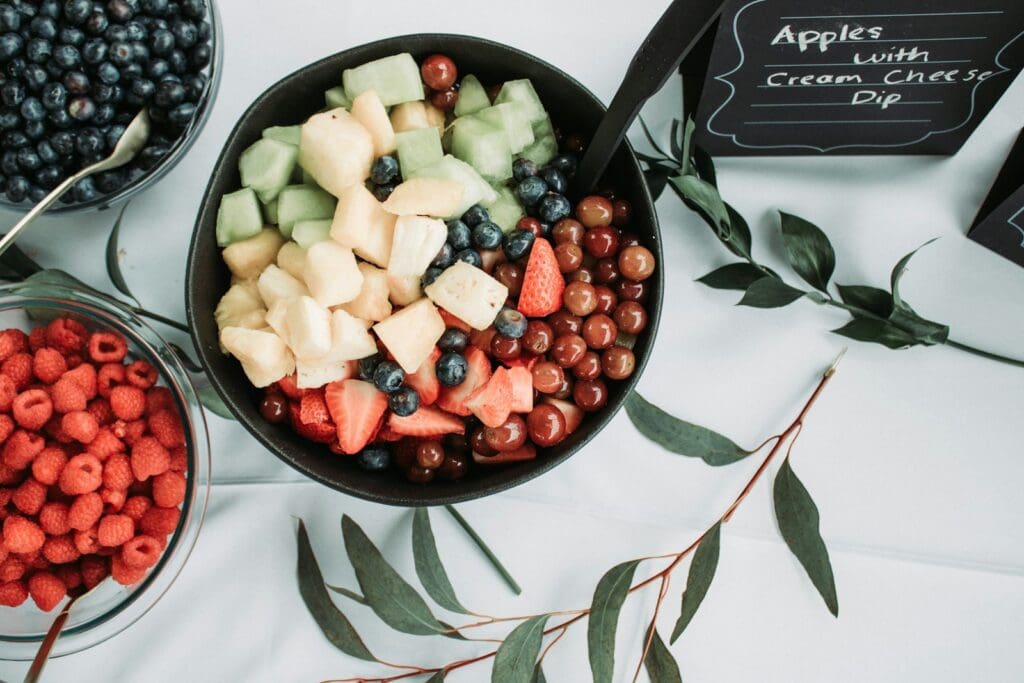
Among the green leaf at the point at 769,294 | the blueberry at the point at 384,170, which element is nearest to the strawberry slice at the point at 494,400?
the blueberry at the point at 384,170

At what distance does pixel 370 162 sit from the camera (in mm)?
865

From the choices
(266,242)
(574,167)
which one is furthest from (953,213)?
(266,242)

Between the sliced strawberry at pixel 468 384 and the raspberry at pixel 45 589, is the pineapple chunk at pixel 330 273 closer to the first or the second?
the sliced strawberry at pixel 468 384

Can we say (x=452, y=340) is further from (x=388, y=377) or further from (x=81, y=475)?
(x=81, y=475)

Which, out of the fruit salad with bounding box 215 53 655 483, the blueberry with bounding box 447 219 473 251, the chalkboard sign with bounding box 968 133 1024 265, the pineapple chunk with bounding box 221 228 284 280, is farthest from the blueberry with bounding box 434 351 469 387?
the chalkboard sign with bounding box 968 133 1024 265

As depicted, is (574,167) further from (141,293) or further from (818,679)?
(818,679)

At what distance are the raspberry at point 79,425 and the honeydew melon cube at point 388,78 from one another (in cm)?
44

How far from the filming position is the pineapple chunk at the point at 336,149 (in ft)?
2.73

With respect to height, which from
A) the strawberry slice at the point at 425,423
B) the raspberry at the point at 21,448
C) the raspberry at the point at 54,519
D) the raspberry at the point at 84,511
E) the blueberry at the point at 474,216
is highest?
the blueberry at the point at 474,216

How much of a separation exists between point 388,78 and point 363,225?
162mm

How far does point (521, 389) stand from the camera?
2.88ft

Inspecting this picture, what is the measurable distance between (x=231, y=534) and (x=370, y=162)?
0.51 metres

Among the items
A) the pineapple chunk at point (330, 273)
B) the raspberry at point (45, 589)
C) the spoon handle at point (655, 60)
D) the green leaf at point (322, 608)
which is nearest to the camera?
the spoon handle at point (655, 60)

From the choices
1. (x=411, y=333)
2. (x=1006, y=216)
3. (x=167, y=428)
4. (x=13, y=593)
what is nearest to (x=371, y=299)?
(x=411, y=333)
